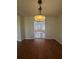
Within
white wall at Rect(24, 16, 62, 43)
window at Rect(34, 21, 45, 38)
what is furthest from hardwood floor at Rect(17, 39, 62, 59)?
window at Rect(34, 21, 45, 38)

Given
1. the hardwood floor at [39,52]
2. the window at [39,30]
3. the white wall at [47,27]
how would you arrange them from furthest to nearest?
the window at [39,30], the white wall at [47,27], the hardwood floor at [39,52]

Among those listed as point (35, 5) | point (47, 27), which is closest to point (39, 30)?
point (47, 27)

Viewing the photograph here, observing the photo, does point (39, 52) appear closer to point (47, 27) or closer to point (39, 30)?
point (47, 27)

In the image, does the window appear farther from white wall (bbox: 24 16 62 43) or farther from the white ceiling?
the white ceiling

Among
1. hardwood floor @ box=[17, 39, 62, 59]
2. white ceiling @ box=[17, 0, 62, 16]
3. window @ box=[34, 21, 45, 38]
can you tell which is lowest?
hardwood floor @ box=[17, 39, 62, 59]

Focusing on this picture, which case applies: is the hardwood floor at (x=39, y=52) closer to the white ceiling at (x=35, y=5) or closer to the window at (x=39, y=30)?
the white ceiling at (x=35, y=5)

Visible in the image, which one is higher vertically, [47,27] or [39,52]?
[47,27]

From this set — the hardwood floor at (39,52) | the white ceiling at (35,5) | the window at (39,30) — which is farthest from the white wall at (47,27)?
the hardwood floor at (39,52)
